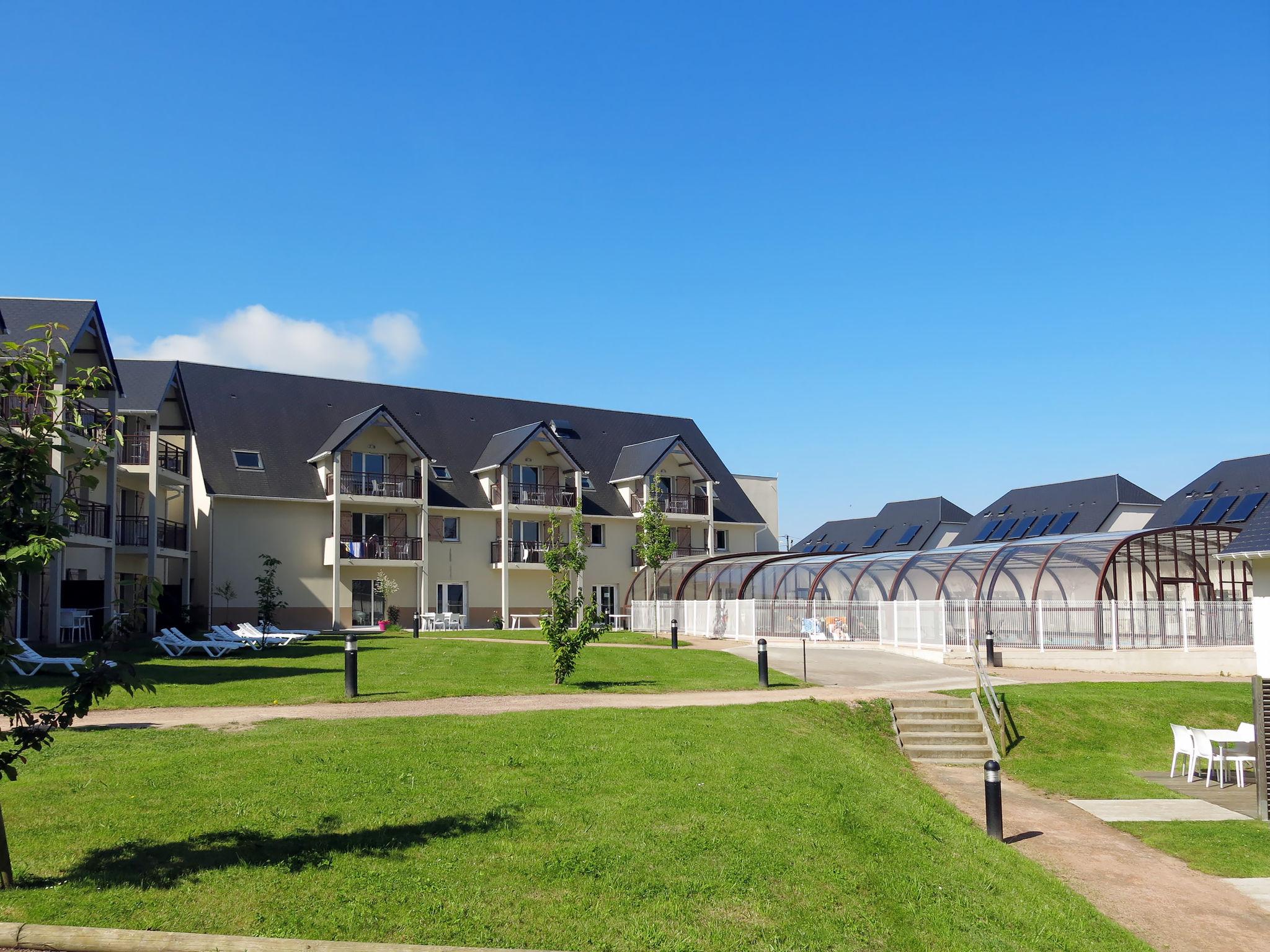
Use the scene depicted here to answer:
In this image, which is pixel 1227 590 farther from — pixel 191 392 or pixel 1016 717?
pixel 191 392

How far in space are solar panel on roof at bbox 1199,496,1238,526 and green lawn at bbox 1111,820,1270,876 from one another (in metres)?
44.9

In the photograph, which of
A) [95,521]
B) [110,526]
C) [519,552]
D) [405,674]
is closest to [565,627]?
[405,674]

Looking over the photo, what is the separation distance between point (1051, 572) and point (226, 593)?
2938 centimetres

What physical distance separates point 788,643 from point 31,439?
2935 cm

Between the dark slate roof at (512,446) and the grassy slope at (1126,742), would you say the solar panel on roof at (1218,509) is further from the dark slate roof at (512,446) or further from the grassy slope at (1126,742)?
the grassy slope at (1126,742)

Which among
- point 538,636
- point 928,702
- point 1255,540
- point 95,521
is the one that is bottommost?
point 928,702

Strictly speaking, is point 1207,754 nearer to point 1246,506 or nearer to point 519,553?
point 519,553

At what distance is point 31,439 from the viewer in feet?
24.4

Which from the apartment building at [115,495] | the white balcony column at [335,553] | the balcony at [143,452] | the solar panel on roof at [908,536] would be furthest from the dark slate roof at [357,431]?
the solar panel on roof at [908,536]

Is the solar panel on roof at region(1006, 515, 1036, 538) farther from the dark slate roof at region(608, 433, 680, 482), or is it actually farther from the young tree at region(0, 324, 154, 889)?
the young tree at region(0, 324, 154, 889)

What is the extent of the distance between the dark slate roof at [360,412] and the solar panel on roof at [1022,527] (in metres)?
21.2

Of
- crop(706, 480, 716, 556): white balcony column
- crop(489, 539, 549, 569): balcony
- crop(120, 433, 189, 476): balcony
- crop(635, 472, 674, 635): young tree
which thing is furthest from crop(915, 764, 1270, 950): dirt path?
crop(706, 480, 716, 556): white balcony column

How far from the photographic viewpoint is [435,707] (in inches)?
679

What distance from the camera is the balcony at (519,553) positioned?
47.8 meters
